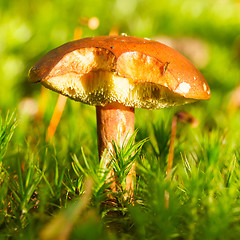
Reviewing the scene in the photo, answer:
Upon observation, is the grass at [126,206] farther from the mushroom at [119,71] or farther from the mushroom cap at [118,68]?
the mushroom cap at [118,68]

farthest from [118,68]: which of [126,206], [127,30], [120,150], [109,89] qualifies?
[127,30]

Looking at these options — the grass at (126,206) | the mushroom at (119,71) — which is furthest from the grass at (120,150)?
the mushroom at (119,71)

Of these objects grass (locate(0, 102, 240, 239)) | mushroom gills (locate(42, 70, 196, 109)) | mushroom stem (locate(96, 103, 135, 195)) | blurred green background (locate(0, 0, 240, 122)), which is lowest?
grass (locate(0, 102, 240, 239))

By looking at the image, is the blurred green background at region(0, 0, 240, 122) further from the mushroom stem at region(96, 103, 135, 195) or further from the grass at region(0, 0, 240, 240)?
the mushroom stem at region(96, 103, 135, 195)

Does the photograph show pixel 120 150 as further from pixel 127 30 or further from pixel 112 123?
pixel 127 30

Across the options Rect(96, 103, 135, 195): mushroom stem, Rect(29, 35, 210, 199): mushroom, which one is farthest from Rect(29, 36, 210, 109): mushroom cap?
Rect(96, 103, 135, 195): mushroom stem
